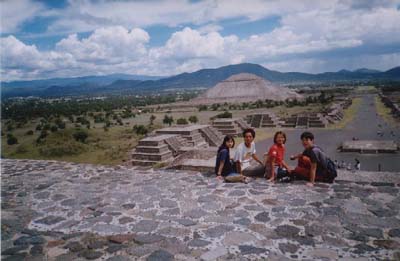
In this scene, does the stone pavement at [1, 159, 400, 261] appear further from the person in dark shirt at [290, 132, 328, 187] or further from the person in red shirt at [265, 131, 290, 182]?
the person in red shirt at [265, 131, 290, 182]

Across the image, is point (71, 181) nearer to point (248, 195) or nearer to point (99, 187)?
point (99, 187)

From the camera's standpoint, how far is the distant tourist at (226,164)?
5735 mm

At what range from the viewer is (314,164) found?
5305mm

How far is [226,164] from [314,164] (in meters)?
1.60

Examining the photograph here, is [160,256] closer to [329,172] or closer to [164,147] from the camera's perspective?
[329,172]

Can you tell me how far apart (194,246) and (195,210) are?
40.8 inches

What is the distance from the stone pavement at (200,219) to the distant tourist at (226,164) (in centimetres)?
22

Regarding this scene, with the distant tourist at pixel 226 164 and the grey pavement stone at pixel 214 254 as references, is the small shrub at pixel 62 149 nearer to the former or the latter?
the distant tourist at pixel 226 164

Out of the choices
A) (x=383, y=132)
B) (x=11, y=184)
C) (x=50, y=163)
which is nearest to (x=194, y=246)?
(x=11, y=184)

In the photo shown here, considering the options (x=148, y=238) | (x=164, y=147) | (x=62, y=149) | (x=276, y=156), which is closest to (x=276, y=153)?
(x=276, y=156)

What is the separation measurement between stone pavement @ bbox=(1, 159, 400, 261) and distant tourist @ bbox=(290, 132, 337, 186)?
18 cm

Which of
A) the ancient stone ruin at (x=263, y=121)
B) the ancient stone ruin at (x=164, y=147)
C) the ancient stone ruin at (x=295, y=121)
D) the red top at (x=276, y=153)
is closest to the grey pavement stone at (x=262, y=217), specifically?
the red top at (x=276, y=153)

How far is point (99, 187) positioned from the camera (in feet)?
19.7

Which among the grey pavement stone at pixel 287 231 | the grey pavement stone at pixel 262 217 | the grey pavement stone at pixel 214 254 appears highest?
the grey pavement stone at pixel 262 217
